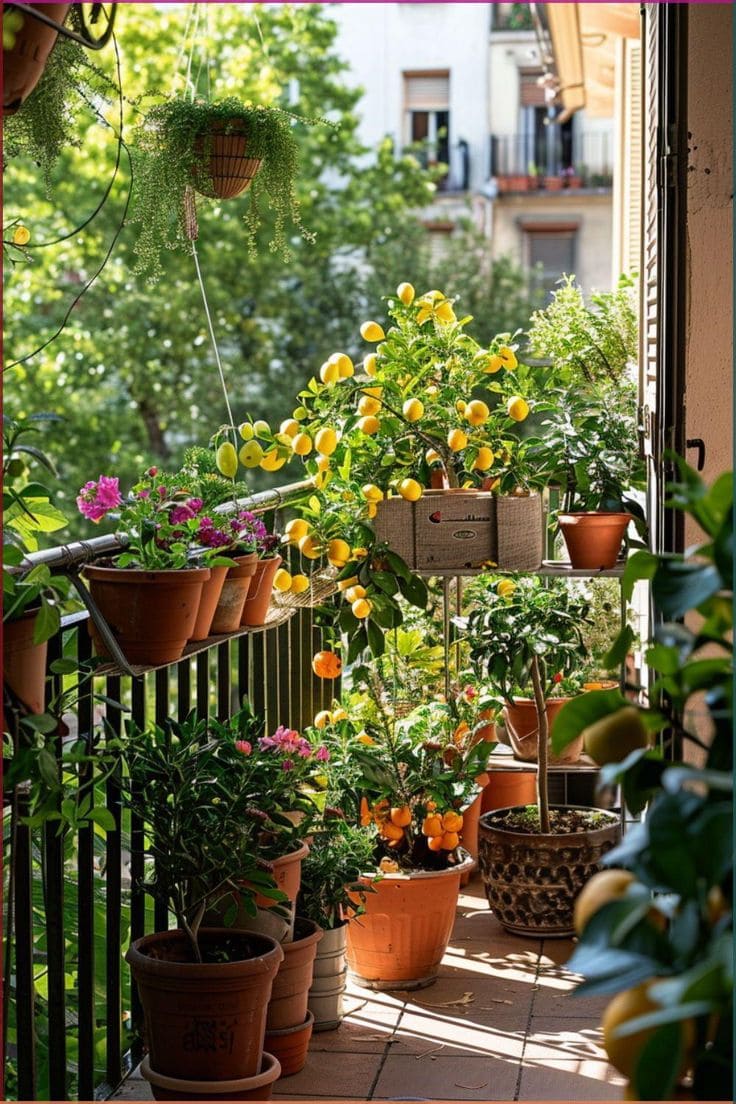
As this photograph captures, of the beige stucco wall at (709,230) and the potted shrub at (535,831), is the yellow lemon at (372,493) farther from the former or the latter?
the beige stucco wall at (709,230)

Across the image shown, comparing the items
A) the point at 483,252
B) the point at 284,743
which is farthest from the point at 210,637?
the point at 483,252

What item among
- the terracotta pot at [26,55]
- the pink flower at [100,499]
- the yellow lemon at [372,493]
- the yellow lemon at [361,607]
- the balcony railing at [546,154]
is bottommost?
the yellow lemon at [361,607]

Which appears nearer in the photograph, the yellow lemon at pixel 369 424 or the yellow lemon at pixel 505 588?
the yellow lemon at pixel 369 424

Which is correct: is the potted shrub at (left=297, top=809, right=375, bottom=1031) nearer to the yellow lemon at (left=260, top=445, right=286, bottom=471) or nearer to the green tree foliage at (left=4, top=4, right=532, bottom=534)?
the yellow lemon at (left=260, top=445, right=286, bottom=471)

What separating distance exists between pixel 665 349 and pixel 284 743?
98cm

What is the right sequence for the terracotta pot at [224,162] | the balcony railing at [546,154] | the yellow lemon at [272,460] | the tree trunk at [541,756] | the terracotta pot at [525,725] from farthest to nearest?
the balcony railing at [546,154], the terracotta pot at [525,725], the tree trunk at [541,756], the yellow lemon at [272,460], the terracotta pot at [224,162]

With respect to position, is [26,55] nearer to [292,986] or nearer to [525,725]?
[292,986]

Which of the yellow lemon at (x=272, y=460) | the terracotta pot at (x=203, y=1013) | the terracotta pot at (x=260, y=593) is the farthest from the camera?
the yellow lemon at (x=272, y=460)

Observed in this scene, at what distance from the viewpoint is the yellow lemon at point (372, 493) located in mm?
3023

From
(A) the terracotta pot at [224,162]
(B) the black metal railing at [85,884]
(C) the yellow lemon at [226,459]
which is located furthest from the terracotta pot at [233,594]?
(A) the terracotta pot at [224,162]

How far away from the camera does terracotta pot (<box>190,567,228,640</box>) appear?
233 centimetres

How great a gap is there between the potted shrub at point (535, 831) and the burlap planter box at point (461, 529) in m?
0.21

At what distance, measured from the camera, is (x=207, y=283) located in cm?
1526

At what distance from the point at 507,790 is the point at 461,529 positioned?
3.47ft
